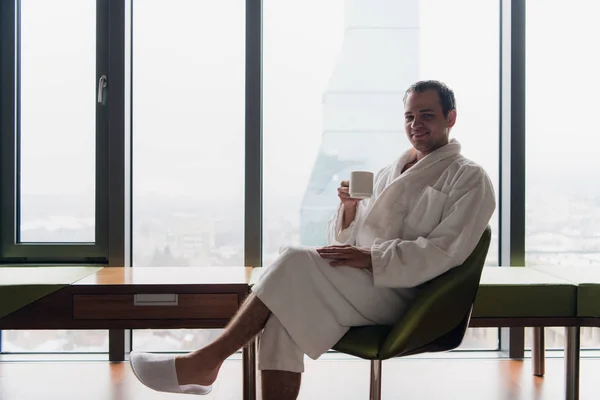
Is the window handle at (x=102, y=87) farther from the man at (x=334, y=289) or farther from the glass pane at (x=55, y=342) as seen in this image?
the man at (x=334, y=289)

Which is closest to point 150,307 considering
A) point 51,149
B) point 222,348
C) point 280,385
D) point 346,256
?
point 222,348

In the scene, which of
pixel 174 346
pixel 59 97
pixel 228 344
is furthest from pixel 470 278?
pixel 59 97

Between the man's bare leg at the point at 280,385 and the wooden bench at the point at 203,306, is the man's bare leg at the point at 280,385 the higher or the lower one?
the lower one

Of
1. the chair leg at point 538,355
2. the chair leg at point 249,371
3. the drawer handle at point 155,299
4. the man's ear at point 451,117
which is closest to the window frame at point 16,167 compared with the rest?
the drawer handle at point 155,299

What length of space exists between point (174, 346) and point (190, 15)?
5.73ft

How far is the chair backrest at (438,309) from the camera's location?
5.43ft

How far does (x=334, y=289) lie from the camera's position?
1.79 m

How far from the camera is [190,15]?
9.62 ft

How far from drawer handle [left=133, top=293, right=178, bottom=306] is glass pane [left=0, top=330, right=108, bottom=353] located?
860mm

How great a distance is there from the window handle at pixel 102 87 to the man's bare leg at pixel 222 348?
5.14ft

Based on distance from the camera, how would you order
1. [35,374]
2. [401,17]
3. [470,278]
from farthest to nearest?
1. [401,17]
2. [35,374]
3. [470,278]

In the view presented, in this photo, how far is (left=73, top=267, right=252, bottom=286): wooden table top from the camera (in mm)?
2219

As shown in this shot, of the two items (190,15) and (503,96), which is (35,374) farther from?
(503,96)

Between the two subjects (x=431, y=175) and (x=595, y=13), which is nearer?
(x=431, y=175)
